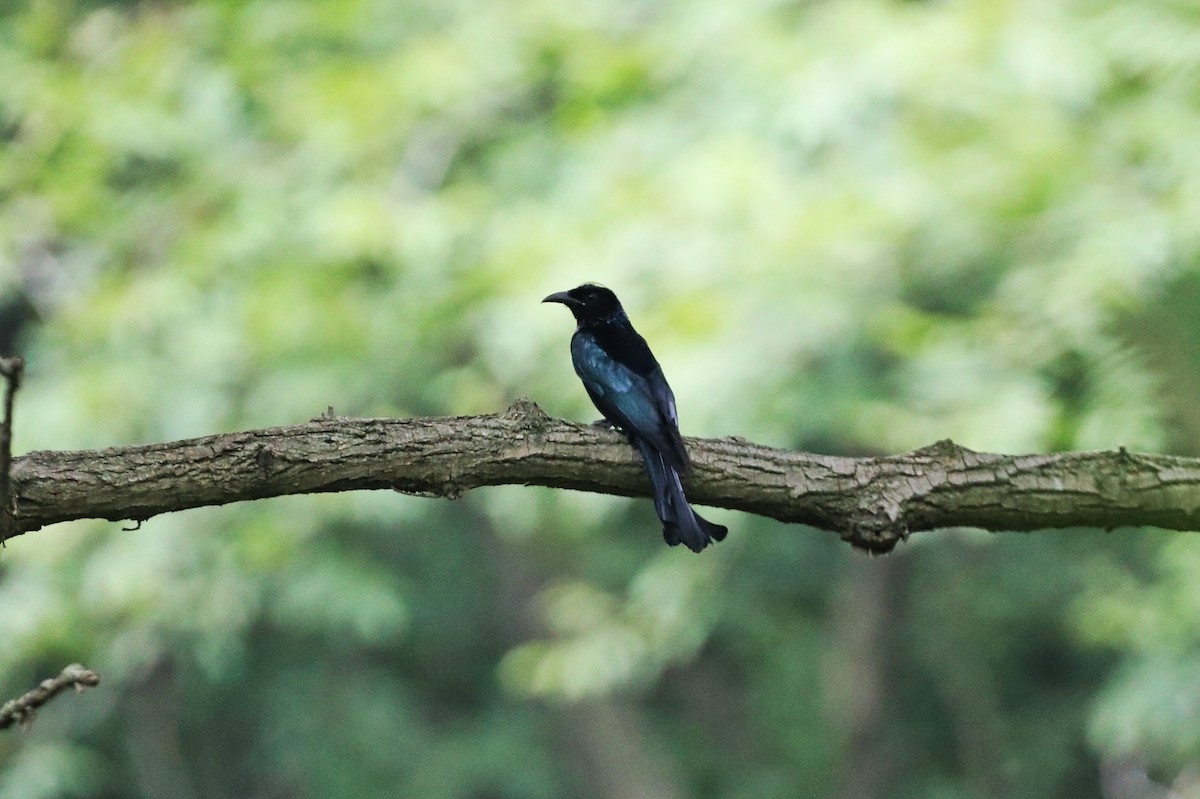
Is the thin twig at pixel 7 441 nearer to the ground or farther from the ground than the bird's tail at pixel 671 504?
nearer to the ground

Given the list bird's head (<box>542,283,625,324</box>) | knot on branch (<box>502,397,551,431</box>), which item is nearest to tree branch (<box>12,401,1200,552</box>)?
knot on branch (<box>502,397,551,431</box>)

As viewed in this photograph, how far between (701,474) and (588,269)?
430cm

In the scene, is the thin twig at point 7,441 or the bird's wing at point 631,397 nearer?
the thin twig at point 7,441

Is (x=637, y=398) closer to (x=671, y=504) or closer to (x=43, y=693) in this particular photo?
(x=671, y=504)

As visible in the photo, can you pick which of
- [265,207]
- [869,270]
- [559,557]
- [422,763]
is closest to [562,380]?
[869,270]

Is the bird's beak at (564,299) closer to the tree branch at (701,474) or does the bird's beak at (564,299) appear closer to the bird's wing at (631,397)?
the bird's wing at (631,397)

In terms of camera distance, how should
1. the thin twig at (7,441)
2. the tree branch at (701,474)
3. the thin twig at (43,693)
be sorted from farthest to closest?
the tree branch at (701,474) < the thin twig at (43,693) < the thin twig at (7,441)

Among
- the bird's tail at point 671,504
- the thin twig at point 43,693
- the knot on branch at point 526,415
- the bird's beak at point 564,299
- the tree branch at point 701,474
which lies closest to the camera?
the thin twig at point 43,693

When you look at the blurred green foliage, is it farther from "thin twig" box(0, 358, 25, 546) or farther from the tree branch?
"thin twig" box(0, 358, 25, 546)

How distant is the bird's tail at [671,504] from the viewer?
349 cm

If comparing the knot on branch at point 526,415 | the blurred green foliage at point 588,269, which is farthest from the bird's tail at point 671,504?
the blurred green foliage at point 588,269

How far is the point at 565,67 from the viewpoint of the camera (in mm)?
9688

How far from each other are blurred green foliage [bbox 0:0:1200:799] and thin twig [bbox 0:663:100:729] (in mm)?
3978

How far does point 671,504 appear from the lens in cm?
349
